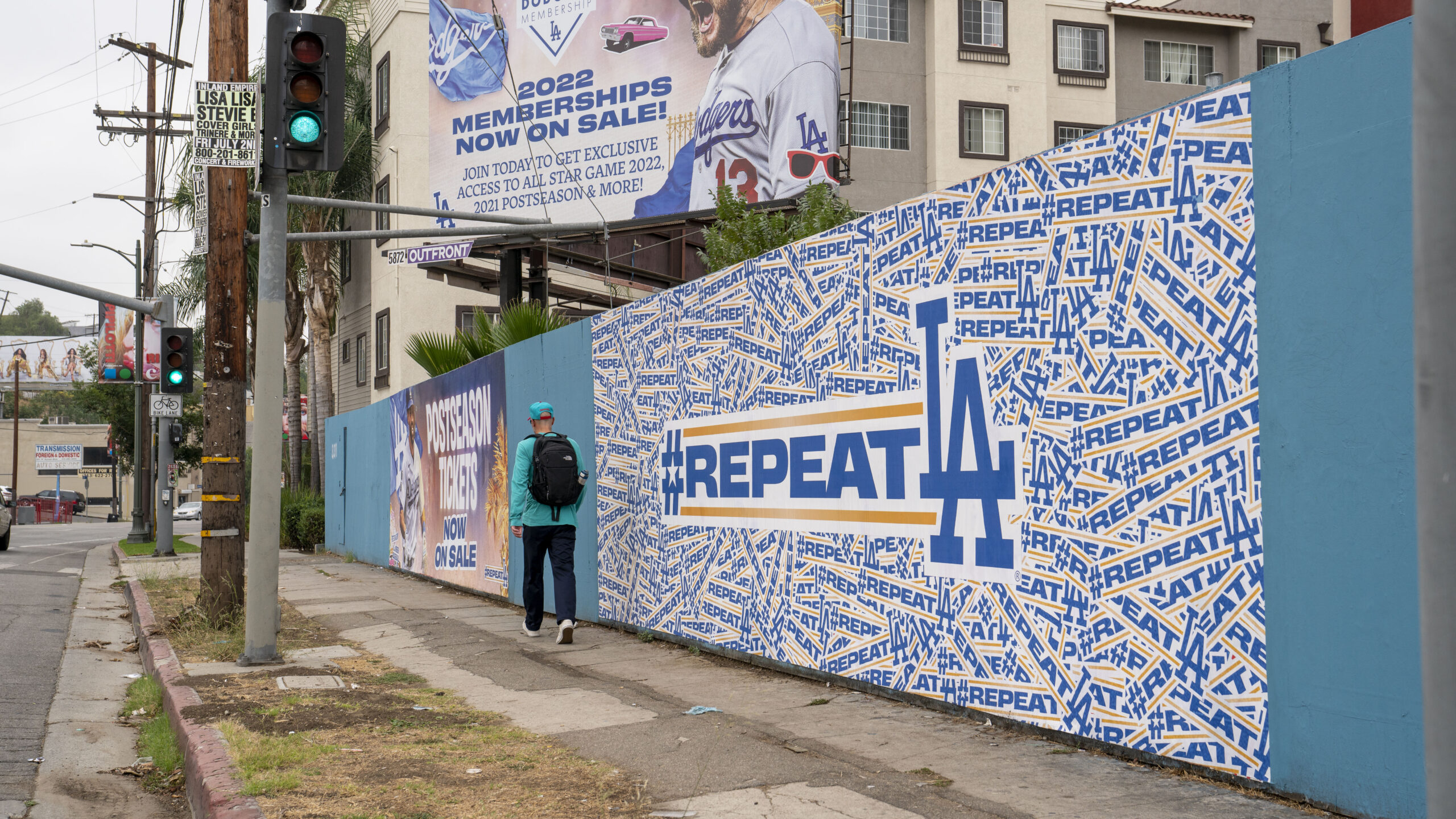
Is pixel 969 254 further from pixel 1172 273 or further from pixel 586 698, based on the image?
pixel 586 698

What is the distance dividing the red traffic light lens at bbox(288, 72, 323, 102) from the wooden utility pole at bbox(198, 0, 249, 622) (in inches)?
86.1

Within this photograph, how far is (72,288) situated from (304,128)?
24.3 ft

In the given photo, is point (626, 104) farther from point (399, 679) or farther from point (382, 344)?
point (382, 344)

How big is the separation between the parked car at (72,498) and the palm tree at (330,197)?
5295 cm

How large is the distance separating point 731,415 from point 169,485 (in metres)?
19.7

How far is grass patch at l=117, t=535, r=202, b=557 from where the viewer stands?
25.8 meters

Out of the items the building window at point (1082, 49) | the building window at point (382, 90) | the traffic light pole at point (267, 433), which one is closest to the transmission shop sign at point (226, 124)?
the traffic light pole at point (267, 433)

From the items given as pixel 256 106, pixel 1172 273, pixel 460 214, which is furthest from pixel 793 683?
pixel 460 214

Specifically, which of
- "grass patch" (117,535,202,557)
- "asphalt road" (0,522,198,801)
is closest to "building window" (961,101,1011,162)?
"grass patch" (117,535,202,557)

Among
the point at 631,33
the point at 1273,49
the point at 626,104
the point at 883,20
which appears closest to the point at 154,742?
the point at 626,104

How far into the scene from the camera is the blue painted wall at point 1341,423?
399cm

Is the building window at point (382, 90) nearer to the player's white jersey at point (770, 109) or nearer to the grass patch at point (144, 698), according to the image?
the player's white jersey at point (770, 109)

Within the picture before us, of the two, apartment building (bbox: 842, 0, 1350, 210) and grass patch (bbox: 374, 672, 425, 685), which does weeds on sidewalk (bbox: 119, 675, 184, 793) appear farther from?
apartment building (bbox: 842, 0, 1350, 210)

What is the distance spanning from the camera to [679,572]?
9.12m
